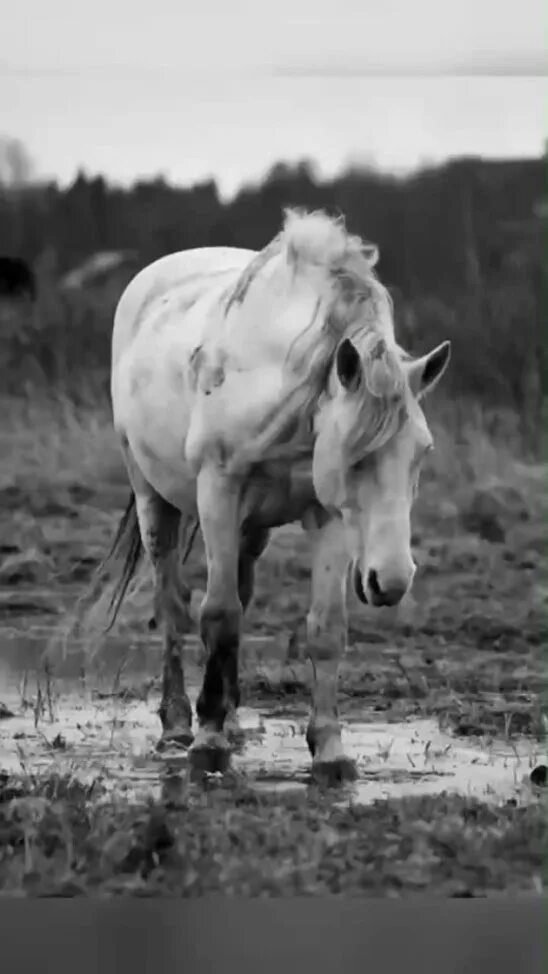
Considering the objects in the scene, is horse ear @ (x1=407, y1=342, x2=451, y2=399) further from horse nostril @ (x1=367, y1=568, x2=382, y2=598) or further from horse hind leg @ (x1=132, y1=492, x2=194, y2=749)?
horse hind leg @ (x1=132, y1=492, x2=194, y2=749)

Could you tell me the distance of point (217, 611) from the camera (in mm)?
4828

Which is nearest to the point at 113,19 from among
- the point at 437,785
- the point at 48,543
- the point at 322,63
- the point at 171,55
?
the point at 171,55

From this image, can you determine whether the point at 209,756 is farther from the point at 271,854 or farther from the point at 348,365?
the point at 348,365

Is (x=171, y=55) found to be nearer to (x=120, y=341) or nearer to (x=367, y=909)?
(x=120, y=341)

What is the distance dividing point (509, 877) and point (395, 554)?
0.82 metres

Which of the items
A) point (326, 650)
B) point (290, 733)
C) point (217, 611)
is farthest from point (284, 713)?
point (217, 611)

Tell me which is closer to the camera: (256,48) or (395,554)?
(395,554)

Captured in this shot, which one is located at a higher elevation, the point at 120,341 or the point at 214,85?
the point at 214,85

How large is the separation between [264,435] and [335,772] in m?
0.83

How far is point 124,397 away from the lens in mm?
5086

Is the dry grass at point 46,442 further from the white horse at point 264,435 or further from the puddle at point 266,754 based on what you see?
the puddle at point 266,754

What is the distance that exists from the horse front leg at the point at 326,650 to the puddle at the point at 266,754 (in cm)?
4

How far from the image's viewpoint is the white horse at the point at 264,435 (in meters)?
4.58

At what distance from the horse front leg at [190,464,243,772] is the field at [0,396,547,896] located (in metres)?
0.07
